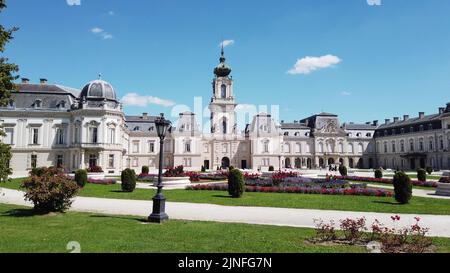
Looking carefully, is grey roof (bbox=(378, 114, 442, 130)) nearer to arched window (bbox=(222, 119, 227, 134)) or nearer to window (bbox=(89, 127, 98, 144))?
arched window (bbox=(222, 119, 227, 134))

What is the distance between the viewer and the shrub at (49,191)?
11.5 meters

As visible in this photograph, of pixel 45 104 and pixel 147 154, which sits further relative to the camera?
pixel 147 154

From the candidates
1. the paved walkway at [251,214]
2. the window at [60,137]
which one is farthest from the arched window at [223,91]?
the paved walkway at [251,214]

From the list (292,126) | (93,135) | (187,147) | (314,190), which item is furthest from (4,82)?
(292,126)

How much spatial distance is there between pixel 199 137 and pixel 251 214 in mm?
50252

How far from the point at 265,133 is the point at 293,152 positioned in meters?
13.0

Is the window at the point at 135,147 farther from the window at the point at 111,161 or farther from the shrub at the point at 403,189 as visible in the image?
the shrub at the point at 403,189

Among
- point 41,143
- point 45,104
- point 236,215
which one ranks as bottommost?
point 236,215

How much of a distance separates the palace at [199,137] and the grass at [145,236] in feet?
119

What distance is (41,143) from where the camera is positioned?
46156mm

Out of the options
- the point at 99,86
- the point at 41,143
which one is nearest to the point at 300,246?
the point at 99,86

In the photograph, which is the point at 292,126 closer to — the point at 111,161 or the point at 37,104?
the point at 111,161

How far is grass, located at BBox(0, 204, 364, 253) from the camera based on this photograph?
281 inches
